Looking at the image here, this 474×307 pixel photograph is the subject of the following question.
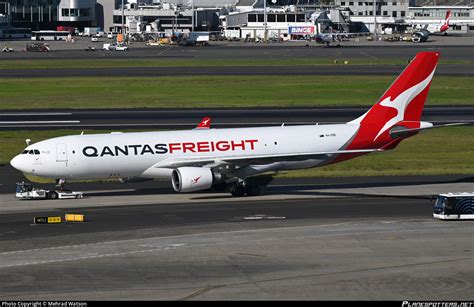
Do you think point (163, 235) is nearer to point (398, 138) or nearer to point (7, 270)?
point (7, 270)

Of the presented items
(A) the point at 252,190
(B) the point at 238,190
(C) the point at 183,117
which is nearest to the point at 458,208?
(A) the point at 252,190

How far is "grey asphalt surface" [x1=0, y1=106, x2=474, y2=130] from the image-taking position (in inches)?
3450

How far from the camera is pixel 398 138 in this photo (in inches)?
2373

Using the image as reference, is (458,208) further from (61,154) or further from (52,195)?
(52,195)

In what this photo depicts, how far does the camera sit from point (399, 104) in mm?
60750

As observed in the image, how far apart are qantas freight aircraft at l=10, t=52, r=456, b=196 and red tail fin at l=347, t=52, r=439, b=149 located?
0.20ft

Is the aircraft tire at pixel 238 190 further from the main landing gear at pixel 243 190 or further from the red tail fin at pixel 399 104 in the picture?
the red tail fin at pixel 399 104

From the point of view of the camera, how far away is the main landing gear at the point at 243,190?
189 ft

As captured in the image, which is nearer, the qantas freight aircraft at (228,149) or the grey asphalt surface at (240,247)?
the grey asphalt surface at (240,247)

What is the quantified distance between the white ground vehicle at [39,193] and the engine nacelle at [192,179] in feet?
20.8

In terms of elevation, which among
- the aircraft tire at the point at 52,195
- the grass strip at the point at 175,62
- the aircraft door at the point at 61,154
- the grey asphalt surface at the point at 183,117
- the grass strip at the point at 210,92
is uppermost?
the aircraft door at the point at 61,154

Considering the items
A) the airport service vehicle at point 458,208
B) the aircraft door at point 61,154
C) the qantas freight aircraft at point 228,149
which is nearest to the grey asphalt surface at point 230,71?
the qantas freight aircraft at point 228,149

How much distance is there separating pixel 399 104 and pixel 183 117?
1420 inches

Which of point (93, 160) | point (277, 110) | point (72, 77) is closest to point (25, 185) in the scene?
point (93, 160)
